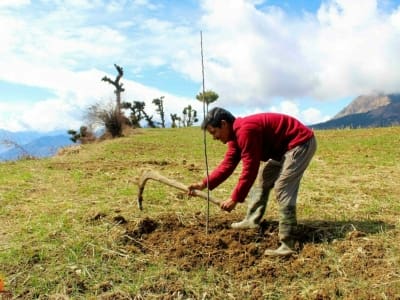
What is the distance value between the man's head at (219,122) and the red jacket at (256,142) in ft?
0.25

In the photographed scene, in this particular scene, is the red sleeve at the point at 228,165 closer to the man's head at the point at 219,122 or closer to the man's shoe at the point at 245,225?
the man's head at the point at 219,122

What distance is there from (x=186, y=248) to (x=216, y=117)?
4.77ft

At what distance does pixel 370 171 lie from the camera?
10.1 m

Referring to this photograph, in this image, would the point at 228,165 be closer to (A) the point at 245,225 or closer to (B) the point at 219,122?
(B) the point at 219,122

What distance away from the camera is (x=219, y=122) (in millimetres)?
4539

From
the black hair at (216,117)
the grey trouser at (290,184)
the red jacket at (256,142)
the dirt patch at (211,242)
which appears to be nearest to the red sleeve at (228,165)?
the red jacket at (256,142)

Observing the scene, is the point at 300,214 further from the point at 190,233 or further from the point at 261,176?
the point at 190,233

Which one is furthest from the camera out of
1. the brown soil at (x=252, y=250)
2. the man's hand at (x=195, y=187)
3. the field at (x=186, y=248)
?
the man's hand at (x=195, y=187)

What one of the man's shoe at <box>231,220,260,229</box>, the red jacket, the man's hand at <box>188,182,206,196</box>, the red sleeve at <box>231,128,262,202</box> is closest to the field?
the man's shoe at <box>231,220,260,229</box>

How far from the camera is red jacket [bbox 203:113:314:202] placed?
442 centimetres

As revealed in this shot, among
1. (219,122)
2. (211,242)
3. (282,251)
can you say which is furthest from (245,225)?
(219,122)

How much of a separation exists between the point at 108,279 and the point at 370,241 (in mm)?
2807

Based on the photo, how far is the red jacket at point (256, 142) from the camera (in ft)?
14.5

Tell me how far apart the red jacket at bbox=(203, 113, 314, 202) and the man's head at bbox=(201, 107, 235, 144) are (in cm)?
8
